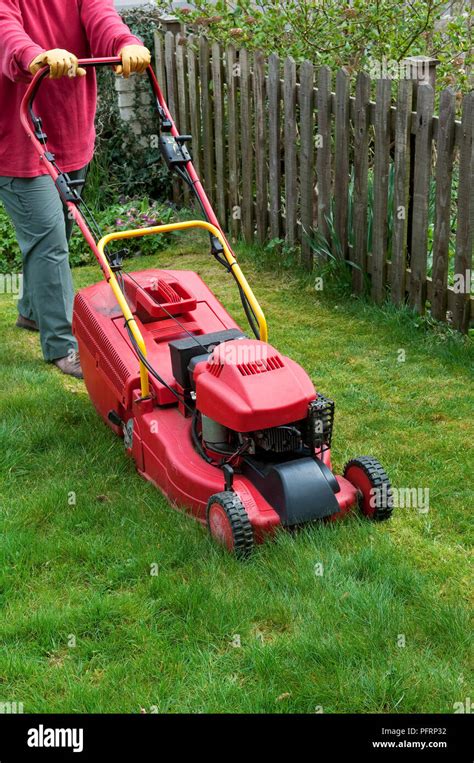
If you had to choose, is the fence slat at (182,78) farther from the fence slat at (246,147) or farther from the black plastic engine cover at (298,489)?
the black plastic engine cover at (298,489)

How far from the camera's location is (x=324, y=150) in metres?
5.95

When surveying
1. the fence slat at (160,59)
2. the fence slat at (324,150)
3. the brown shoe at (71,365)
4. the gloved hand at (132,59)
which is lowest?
the brown shoe at (71,365)

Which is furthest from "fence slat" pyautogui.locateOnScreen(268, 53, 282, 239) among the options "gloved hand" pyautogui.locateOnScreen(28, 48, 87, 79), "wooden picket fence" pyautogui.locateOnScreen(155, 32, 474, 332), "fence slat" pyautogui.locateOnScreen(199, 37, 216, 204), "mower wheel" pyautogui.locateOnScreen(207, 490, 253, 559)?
"mower wheel" pyautogui.locateOnScreen(207, 490, 253, 559)

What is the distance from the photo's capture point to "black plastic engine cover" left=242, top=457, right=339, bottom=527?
331 centimetres

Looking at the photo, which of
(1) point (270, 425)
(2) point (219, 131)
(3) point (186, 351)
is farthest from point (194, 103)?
(1) point (270, 425)

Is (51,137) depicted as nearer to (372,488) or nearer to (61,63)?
(61,63)

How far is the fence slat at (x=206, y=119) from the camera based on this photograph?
711 cm

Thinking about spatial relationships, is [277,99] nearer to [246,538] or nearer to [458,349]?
[458,349]

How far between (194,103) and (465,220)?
304cm

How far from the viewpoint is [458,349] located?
16.5 feet

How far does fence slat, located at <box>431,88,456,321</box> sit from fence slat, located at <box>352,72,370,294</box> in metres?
0.61

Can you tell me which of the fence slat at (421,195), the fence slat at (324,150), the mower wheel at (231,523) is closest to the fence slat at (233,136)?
the fence slat at (324,150)

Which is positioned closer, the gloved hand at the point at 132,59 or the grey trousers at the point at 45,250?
the gloved hand at the point at 132,59

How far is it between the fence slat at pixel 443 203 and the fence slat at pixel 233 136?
7.05 ft
